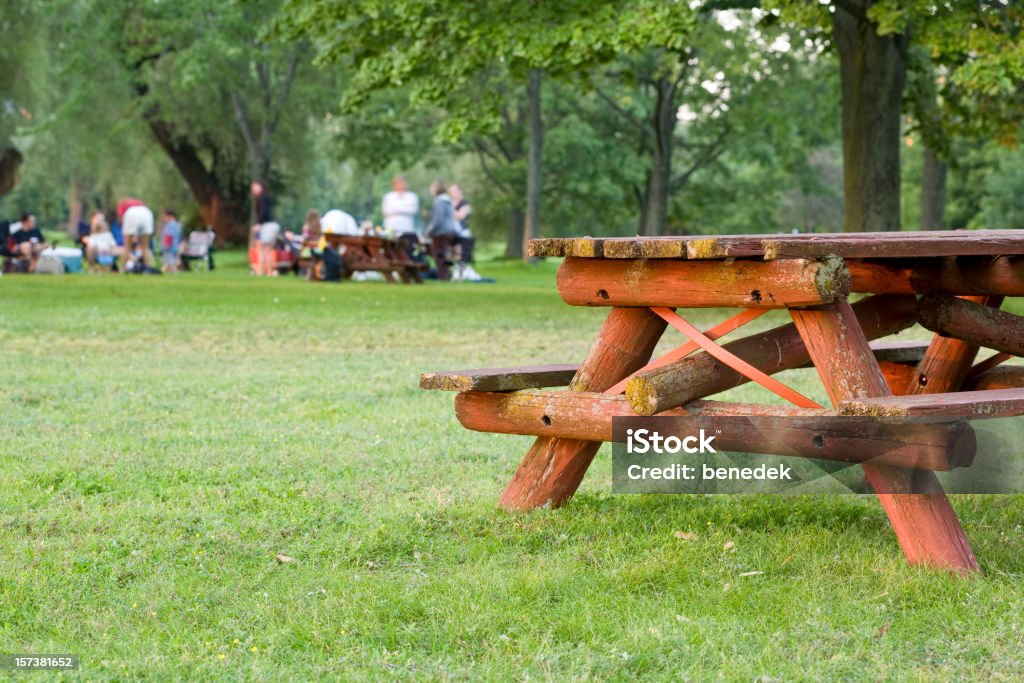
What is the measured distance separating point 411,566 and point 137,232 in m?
24.3

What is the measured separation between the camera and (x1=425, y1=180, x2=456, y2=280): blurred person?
24.5m

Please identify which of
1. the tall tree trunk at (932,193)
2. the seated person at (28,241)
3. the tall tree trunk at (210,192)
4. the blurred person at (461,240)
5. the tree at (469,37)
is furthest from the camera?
the tall tree trunk at (210,192)

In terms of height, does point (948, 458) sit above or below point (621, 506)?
above

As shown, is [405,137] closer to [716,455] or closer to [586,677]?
[716,455]

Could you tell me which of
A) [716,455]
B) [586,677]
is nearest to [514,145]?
[716,455]

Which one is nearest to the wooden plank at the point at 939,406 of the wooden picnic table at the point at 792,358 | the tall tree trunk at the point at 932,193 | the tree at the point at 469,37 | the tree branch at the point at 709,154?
the wooden picnic table at the point at 792,358

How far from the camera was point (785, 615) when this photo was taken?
399 centimetres

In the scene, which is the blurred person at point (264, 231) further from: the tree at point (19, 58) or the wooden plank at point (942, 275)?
the wooden plank at point (942, 275)

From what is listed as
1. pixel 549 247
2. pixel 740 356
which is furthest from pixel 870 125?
pixel 549 247

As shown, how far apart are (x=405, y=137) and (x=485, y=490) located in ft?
126

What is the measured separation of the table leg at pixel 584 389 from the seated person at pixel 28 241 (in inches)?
956

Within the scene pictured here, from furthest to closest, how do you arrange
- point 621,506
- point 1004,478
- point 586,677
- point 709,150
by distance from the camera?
point 709,150 < point 1004,478 < point 621,506 < point 586,677

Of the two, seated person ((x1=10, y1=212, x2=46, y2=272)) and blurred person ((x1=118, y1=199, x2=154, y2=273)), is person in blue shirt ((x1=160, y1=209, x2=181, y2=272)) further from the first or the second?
seated person ((x1=10, y1=212, x2=46, y2=272))
